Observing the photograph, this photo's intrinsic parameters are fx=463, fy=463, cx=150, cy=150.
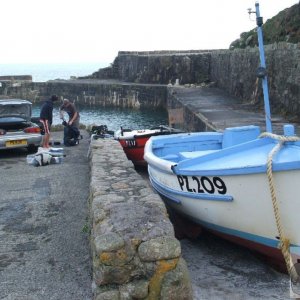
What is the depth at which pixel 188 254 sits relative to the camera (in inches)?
234

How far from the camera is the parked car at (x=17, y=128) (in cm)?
1111

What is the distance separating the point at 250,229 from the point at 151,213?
138cm

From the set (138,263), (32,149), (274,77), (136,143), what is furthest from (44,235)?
(274,77)

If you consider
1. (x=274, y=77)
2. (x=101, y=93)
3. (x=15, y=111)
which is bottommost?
(x=101, y=93)

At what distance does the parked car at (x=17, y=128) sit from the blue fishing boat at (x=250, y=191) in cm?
570

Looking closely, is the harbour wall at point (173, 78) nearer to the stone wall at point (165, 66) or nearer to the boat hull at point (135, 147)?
the stone wall at point (165, 66)

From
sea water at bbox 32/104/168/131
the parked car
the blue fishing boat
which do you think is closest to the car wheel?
the parked car

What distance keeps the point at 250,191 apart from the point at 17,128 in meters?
7.91

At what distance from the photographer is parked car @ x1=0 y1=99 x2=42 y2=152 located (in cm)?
1111

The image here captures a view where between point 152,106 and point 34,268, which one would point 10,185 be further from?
point 152,106

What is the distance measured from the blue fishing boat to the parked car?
224 inches

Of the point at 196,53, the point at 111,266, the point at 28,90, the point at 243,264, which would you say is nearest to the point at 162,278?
the point at 111,266

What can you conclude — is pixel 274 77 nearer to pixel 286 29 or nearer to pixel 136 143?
pixel 286 29

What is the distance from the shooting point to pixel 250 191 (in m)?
5.11
